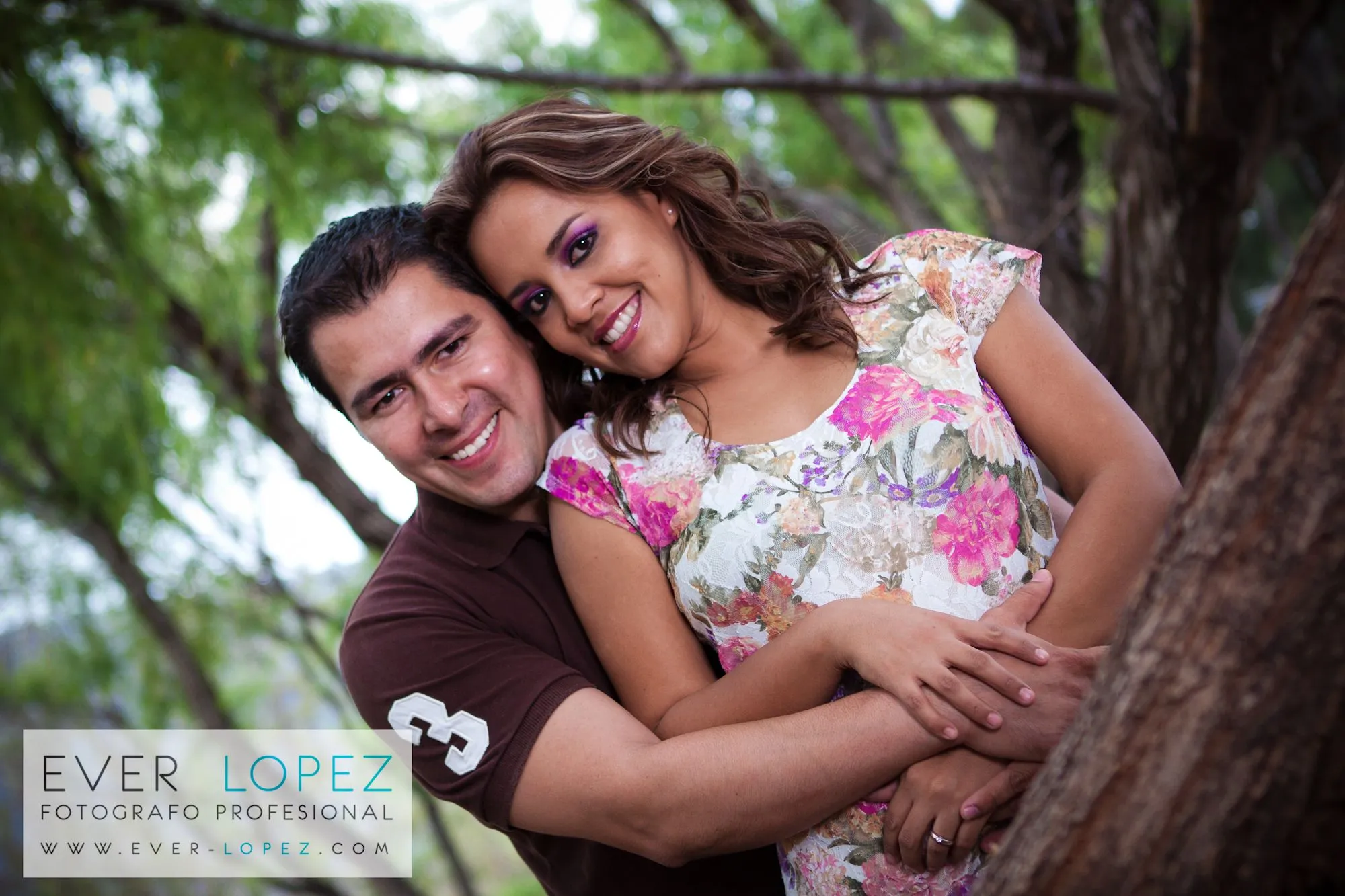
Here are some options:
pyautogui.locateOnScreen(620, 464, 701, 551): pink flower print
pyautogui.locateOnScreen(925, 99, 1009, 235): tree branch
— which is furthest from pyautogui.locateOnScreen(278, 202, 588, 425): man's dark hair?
pyautogui.locateOnScreen(925, 99, 1009, 235): tree branch

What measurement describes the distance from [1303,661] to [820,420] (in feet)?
3.01

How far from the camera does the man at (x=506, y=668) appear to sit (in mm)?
1676

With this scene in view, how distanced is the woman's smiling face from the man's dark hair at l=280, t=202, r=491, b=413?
0.26 m

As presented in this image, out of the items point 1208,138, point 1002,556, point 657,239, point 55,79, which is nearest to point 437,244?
point 657,239

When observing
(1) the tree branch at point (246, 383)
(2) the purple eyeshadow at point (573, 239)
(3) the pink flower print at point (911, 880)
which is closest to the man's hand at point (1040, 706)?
(3) the pink flower print at point (911, 880)

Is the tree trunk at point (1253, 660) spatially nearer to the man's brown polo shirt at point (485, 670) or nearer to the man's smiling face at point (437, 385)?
the man's brown polo shirt at point (485, 670)

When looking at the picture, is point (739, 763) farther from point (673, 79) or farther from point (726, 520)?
point (673, 79)

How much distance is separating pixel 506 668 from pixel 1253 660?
119cm

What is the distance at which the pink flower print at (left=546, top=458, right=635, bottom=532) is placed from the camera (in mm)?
1896

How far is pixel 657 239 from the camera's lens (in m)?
1.94

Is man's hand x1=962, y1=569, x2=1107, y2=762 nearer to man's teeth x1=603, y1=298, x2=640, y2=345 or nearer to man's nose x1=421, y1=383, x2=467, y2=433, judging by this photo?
man's teeth x1=603, y1=298, x2=640, y2=345

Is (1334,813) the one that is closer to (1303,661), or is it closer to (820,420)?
(1303,661)

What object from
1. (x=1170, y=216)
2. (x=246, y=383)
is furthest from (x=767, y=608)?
(x=246, y=383)

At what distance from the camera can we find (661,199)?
2025 mm
